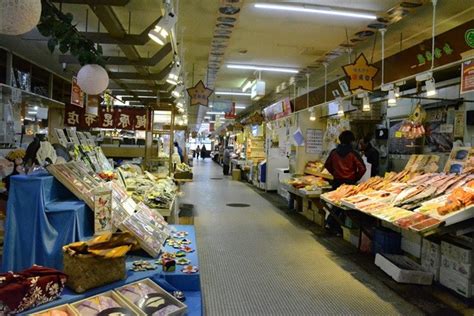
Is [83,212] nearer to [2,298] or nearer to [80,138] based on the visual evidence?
[2,298]

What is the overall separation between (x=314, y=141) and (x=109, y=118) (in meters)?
5.53

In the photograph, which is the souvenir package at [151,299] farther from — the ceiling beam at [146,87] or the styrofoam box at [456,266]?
the ceiling beam at [146,87]

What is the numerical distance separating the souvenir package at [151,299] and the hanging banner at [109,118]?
7629 mm

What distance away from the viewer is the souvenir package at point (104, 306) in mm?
1867

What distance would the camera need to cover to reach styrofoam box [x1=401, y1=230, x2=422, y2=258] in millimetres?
4734

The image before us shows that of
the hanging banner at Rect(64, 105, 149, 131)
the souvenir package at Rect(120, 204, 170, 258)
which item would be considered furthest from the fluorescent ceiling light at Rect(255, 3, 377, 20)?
the hanging banner at Rect(64, 105, 149, 131)

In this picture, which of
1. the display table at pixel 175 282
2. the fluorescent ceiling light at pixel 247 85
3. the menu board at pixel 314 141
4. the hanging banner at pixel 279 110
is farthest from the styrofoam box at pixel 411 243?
the fluorescent ceiling light at pixel 247 85

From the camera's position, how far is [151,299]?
2076 millimetres

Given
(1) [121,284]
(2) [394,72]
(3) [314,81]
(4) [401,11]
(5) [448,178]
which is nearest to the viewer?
(1) [121,284]

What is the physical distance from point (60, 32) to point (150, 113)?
5.44m

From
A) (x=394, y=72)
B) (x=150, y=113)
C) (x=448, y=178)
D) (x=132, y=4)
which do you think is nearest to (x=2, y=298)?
(x=132, y=4)

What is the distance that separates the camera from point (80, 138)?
4.67 metres

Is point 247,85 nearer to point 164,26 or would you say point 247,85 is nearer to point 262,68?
point 262,68

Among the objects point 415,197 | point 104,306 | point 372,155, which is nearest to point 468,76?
point 415,197
